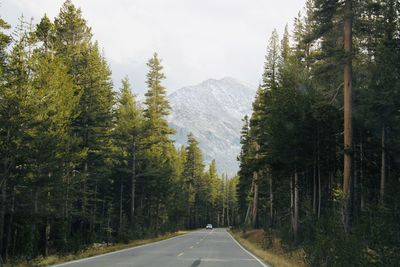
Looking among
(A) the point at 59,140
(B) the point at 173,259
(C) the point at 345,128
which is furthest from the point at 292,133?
(A) the point at 59,140

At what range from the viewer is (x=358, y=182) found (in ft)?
108

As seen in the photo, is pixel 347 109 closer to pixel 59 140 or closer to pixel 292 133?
pixel 292 133

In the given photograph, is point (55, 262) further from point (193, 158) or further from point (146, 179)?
point (193, 158)

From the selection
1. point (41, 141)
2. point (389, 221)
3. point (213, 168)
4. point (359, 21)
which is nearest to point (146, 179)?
point (41, 141)

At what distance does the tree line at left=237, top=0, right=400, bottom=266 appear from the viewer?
1387 cm

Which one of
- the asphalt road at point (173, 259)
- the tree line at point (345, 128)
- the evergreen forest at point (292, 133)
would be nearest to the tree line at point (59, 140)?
the evergreen forest at point (292, 133)

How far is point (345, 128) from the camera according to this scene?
1883 cm

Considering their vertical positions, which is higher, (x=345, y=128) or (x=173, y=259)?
(x=345, y=128)

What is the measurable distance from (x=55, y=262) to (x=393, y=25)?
816 inches

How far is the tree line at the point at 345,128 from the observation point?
45.5ft

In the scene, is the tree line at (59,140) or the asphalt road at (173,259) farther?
the tree line at (59,140)

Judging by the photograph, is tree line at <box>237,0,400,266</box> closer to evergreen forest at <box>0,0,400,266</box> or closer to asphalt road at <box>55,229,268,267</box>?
evergreen forest at <box>0,0,400,266</box>

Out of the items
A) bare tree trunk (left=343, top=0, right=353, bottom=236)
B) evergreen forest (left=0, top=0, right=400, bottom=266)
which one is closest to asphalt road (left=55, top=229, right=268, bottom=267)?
evergreen forest (left=0, top=0, right=400, bottom=266)

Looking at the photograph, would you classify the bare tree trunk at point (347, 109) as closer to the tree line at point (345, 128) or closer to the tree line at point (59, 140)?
the tree line at point (345, 128)
